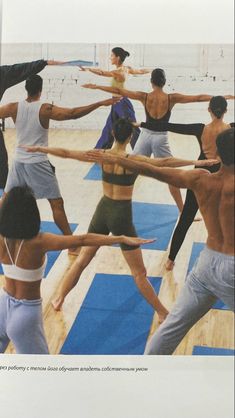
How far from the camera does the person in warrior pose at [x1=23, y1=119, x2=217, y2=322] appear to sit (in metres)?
2.62

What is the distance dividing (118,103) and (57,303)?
87 cm

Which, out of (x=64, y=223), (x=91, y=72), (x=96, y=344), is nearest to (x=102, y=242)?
(x=64, y=223)

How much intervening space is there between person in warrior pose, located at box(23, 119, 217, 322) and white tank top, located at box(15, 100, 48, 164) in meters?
0.03

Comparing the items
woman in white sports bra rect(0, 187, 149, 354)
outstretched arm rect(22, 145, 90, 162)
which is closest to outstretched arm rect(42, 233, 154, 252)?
woman in white sports bra rect(0, 187, 149, 354)

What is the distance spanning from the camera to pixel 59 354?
273 centimetres

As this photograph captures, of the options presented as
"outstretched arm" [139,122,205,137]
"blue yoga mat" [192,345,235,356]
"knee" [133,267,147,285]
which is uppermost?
"outstretched arm" [139,122,205,137]

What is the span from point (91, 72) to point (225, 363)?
1339 millimetres

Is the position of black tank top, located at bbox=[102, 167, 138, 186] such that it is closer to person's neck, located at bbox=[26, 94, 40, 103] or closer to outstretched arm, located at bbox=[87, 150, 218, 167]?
outstretched arm, located at bbox=[87, 150, 218, 167]

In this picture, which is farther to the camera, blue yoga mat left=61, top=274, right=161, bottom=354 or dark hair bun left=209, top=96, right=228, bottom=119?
blue yoga mat left=61, top=274, right=161, bottom=354

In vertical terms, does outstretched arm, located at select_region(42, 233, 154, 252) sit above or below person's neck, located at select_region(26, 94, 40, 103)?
below

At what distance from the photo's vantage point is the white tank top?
2.65 metres

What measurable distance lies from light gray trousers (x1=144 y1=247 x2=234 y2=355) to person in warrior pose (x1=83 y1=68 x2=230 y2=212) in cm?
46

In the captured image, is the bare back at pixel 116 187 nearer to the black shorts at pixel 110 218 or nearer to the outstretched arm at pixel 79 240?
the black shorts at pixel 110 218

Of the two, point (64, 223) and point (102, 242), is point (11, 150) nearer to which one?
point (64, 223)
